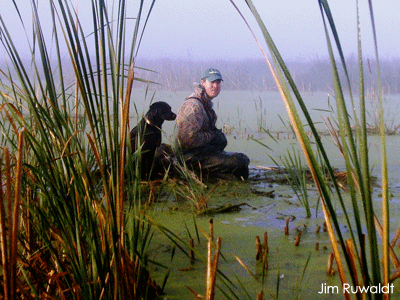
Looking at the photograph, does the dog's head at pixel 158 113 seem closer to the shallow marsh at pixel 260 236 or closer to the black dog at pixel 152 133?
the black dog at pixel 152 133

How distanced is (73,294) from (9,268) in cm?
45

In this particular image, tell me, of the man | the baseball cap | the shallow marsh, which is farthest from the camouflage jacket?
the shallow marsh

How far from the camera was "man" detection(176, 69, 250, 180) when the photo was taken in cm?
468

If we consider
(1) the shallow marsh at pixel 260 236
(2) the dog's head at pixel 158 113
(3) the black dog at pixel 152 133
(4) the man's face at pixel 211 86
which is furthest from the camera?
(4) the man's face at pixel 211 86

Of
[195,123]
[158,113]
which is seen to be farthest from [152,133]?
[195,123]

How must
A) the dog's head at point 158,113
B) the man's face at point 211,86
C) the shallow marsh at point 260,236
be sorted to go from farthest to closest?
the man's face at point 211,86 < the dog's head at point 158,113 < the shallow marsh at point 260,236

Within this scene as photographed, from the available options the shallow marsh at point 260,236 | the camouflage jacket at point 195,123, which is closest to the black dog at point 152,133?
the camouflage jacket at point 195,123

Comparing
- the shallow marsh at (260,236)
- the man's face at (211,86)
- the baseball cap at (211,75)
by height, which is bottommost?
the shallow marsh at (260,236)

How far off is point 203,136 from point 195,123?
17 cm

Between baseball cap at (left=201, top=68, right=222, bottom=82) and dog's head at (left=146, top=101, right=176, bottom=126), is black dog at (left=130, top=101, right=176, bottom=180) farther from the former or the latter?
baseball cap at (left=201, top=68, right=222, bottom=82)

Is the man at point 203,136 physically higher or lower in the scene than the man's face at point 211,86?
lower

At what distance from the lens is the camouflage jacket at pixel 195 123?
184 inches

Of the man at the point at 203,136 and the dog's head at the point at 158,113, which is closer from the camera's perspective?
the dog's head at the point at 158,113

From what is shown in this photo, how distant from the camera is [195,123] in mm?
4676
